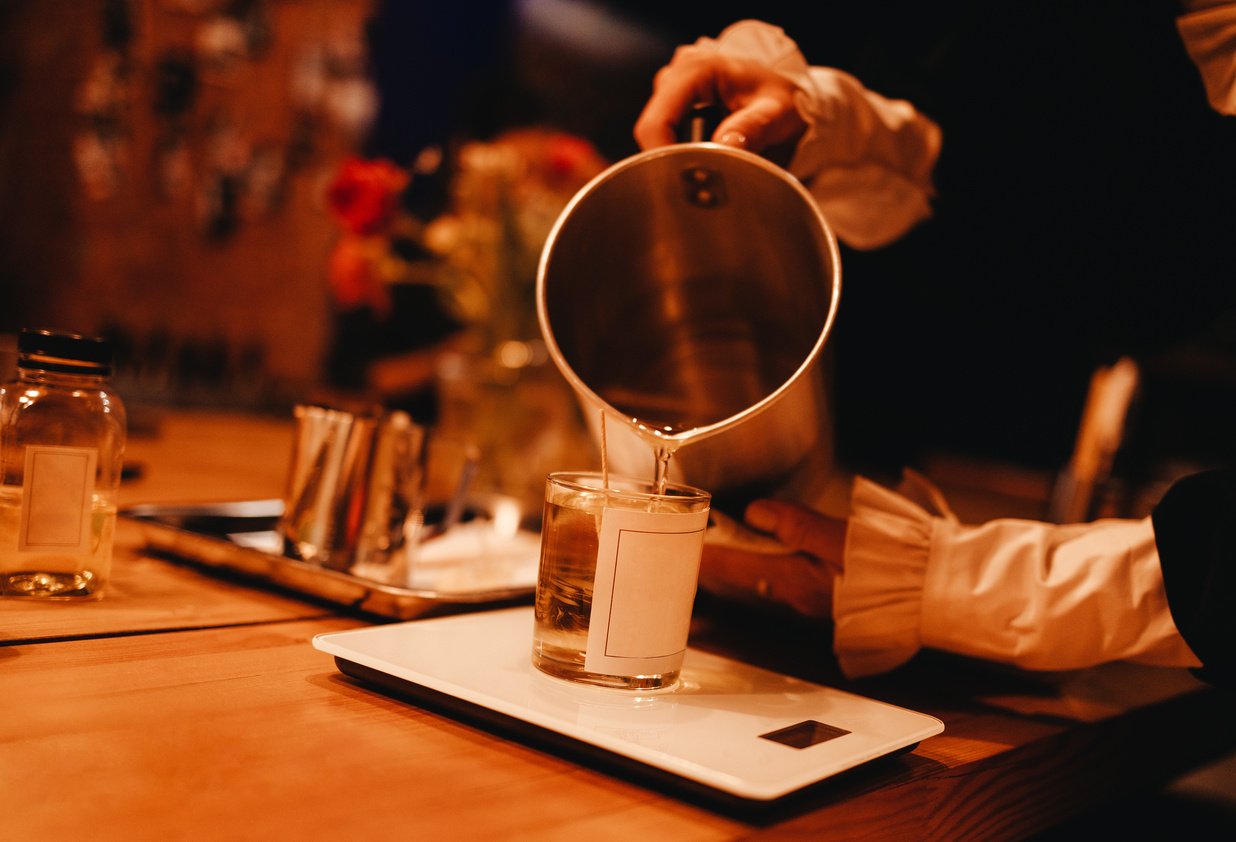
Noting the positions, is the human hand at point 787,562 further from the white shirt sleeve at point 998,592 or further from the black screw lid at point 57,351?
the black screw lid at point 57,351

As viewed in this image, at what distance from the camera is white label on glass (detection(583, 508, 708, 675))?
583 mm

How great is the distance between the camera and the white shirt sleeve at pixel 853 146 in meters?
0.88

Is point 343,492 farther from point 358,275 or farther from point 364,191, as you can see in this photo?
point 358,275

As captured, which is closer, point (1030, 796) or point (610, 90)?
point (1030, 796)

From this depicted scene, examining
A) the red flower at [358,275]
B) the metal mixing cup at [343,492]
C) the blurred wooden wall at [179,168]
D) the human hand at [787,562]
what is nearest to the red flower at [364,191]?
the red flower at [358,275]

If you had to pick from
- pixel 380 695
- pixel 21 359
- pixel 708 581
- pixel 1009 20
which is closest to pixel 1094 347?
pixel 1009 20

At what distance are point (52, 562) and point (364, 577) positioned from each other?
0.23m

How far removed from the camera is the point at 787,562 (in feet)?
2.65

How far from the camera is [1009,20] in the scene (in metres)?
1.18

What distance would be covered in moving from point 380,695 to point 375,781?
140mm

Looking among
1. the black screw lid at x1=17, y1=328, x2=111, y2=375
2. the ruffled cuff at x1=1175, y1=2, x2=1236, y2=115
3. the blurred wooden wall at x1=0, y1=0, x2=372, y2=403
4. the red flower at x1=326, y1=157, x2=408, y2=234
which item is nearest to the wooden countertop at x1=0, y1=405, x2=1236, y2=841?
the black screw lid at x1=17, y1=328, x2=111, y2=375

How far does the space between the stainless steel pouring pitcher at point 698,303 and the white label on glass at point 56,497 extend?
0.35 metres

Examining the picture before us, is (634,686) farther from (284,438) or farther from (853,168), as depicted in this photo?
(284,438)

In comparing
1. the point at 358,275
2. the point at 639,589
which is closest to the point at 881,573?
the point at 639,589
